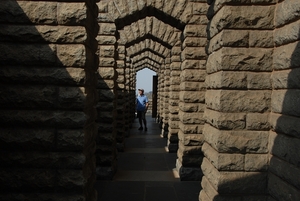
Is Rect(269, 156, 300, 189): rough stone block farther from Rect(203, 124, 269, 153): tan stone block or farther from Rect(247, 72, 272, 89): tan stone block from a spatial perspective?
Rect(247, 72, 272, 89): tan stone block

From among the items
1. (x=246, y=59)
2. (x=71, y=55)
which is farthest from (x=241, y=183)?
(x=71, y=55)

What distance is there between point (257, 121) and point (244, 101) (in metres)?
0.34

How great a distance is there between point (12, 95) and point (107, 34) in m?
3.92

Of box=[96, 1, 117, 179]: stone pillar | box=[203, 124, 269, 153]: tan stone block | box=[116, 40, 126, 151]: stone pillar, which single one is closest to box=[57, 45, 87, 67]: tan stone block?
box=[203, 124, 269, 153]: tan stone block

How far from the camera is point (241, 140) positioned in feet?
12.7

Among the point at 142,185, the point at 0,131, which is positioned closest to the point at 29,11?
the point at 0,131

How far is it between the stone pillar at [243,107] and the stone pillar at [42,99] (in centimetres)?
198

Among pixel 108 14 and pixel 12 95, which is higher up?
pixel 108 14

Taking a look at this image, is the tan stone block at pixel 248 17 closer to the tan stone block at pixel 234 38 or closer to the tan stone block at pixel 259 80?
the tan stone block at pixel 234 38

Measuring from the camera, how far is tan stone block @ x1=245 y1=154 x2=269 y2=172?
152 inches

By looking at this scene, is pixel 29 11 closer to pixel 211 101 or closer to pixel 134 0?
pixel 211 101

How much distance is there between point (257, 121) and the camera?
3.88 m

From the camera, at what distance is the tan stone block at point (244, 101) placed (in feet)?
12.7

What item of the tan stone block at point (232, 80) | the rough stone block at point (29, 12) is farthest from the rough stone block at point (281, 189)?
the rough stone block at point (29, 12)
